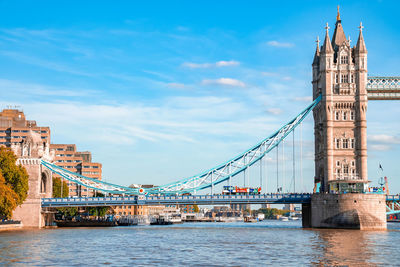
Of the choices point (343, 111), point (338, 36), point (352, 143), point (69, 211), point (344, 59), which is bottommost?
point (69, 211)

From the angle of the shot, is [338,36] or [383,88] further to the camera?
[338,36]

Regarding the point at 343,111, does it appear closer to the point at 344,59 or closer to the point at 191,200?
the point at 344,59

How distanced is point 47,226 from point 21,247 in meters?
55.3

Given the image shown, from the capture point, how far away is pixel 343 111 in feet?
347

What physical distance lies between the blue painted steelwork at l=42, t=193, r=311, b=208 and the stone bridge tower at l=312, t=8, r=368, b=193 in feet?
24.7

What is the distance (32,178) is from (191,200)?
2791 centimetres

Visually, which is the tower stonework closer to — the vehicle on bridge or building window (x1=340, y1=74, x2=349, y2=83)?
building window (x1=340, y1=74, x2=349, y2=83)

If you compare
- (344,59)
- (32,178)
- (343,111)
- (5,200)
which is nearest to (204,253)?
(5,200)

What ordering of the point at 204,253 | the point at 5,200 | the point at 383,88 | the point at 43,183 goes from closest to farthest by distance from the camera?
the point at 204,253 < the point at 5,200 < the point at 383,88 < the point at 43,183

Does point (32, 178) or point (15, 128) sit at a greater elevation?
point (15, 128)

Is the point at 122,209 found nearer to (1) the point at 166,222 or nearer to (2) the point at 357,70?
(1) the point at 166,222

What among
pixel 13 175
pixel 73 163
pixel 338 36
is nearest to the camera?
pixel 13 175

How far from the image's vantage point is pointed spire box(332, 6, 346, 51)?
4281 inches

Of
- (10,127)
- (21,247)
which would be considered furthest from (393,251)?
(10,127)
